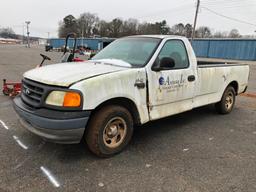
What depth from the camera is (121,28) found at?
89062 mm

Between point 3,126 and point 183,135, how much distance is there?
3.37 meters

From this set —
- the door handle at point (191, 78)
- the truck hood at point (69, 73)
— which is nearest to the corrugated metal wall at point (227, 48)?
the door handle at point (191, 78)

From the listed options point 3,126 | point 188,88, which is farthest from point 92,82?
point 3,126

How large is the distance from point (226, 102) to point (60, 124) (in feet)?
14.7

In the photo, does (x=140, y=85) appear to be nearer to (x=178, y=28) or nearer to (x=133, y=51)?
(x=133, y=51)

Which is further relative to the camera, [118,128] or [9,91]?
[9,91]

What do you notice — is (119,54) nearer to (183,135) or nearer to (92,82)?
(92,82)

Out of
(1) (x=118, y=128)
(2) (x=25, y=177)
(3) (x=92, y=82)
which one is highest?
(3) (x=92, y=82)

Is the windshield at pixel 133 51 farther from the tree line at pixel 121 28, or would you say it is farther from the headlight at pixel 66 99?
the tree line at pixel 121 28

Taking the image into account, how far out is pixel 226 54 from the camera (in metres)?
37.3

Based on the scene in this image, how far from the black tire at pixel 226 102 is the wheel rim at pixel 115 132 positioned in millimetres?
3217

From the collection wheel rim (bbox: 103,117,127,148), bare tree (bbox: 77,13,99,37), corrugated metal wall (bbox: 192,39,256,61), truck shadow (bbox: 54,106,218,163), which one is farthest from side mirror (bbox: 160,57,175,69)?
bare tree (bbox: 77,13,99,37)

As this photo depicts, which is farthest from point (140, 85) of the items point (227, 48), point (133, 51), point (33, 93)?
point (227, 48)

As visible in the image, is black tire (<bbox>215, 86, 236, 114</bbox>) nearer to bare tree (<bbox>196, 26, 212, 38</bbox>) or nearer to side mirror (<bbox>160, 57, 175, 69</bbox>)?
side mirror (<bbox>160, 57, 175, 69</bbox>)
